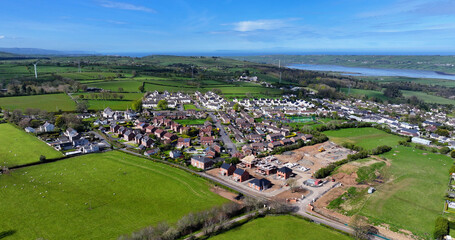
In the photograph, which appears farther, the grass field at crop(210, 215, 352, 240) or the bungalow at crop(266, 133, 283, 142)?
the bungalow at crop(266, 133, 283, 142)

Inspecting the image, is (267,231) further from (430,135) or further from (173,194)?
(430,135)

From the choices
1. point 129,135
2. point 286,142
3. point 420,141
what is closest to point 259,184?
point 286,142

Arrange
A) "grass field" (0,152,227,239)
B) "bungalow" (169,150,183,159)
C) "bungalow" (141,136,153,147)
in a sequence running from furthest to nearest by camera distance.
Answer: "bungalow" (141,136,153,147) < "bungalow" (169,150,183,159) < "grass field" (0,152,227,239)

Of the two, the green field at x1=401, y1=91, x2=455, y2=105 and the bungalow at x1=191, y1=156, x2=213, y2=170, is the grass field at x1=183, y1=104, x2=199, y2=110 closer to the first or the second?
the bungalow at x1=191, y1=156, x2=213, y2=170

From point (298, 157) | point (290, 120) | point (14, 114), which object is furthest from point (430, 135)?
point (14, 114)

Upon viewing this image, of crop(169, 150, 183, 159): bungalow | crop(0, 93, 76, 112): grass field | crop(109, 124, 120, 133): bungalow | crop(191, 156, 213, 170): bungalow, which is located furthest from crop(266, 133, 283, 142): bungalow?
crop(0, 93, 76, 112): grass field

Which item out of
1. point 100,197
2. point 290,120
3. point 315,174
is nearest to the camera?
point 100,197
